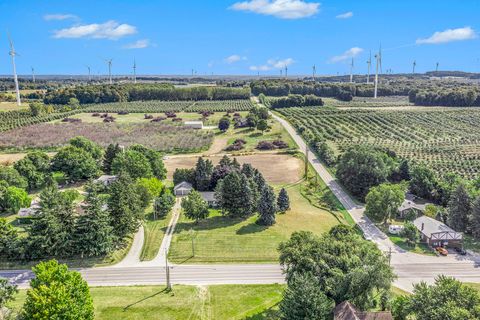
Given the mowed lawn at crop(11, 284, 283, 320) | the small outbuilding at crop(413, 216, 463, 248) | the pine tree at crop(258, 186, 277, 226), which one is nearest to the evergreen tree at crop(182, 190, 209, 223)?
the pine tree at crop(258, 186, 277, 226)

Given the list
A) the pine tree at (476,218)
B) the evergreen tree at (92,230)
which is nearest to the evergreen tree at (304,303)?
the evergreen tree at (92,230)

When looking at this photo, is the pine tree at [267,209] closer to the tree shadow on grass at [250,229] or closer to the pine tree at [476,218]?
the tree shadow on grass at [250,229]

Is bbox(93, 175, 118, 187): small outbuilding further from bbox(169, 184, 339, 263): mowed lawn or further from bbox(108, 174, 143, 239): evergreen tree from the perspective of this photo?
bbox(108, 174, 143, 239): evergreen tree

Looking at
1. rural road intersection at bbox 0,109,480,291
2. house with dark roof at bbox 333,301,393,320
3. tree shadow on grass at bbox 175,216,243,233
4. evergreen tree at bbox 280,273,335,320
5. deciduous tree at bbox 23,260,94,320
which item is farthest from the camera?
tree shadow on grass at bbox 175,216,243,233

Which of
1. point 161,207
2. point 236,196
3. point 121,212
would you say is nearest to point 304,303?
point 121,212

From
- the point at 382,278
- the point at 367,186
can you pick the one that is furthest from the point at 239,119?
the point at 382,278

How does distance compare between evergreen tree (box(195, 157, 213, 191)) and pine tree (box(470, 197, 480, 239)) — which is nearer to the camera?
pine tree (box(470, 197, 480, 239))
